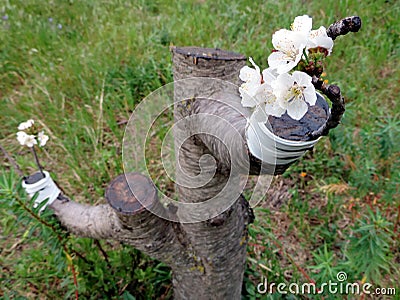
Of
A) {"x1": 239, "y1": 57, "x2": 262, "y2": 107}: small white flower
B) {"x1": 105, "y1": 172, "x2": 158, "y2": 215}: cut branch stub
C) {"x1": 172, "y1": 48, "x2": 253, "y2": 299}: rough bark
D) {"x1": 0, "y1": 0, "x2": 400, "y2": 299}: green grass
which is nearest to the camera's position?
{"x1": 239, "y1": 57, "x2": 262, "y2": 107}: small white flower

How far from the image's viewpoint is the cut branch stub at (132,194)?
112 centimetres

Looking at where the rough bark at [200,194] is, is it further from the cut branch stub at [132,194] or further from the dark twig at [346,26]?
the dark twig at [346,26]

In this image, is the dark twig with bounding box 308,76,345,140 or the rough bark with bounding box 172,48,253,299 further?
the rough bark with bounding box 172,48,253,299

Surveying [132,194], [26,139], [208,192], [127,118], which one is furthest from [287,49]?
[127,118]

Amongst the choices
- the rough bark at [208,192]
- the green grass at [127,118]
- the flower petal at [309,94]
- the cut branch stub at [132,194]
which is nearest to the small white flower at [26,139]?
the green grass at [127,118]

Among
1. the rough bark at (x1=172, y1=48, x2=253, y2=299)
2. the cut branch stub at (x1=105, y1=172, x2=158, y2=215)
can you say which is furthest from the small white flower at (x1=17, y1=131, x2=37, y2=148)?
the rough bark at (x1=172, y1=48, x2=253, y2=299)

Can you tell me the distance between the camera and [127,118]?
8.14 ft

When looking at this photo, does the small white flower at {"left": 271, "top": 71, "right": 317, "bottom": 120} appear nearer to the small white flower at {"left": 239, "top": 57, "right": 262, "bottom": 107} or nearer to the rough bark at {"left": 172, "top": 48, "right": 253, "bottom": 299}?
the small white flower at {"left": 239, "top": 57, "right": 262, "bottom": 107}

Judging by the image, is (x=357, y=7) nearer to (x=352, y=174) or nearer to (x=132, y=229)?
(x=352, y=174)

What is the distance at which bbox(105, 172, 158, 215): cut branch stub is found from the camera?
1.12m

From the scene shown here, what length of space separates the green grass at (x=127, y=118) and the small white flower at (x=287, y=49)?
0.98 meters

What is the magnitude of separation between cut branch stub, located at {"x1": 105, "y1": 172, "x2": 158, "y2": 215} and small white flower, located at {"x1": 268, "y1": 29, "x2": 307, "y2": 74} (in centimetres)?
66

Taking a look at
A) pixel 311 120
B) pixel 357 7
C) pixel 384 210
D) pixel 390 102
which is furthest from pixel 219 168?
pixel 357 7

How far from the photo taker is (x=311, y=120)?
683 mm
